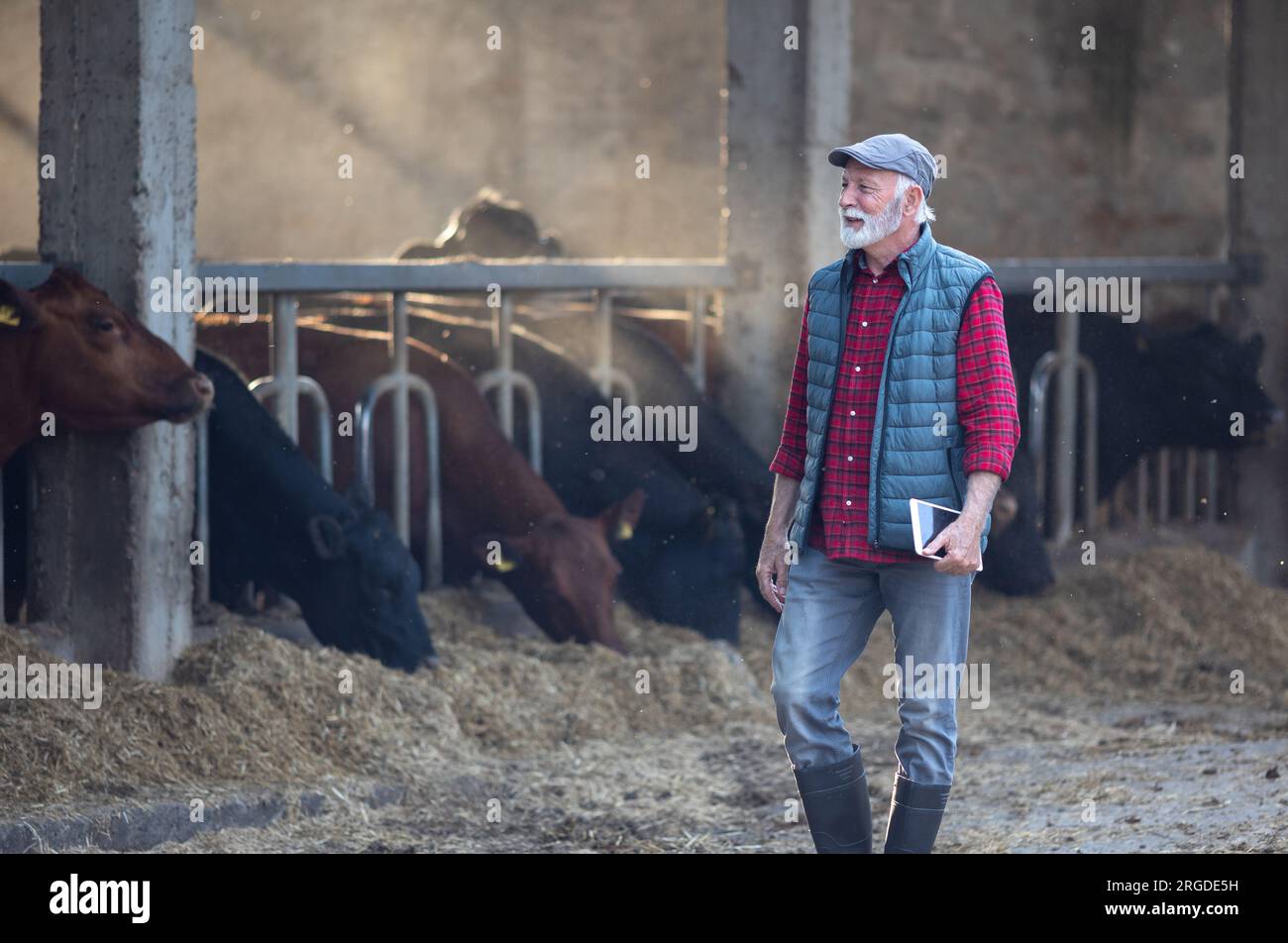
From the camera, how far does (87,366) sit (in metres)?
5.30

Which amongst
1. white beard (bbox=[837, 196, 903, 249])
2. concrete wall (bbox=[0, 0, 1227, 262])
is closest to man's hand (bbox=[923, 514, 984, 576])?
white beard (bbox=[837, 196, 903, 249])

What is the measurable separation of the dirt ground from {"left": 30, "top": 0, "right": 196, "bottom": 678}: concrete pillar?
26 centimetres

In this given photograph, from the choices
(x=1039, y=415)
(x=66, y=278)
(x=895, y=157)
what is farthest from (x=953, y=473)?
(x=1039, y=415)

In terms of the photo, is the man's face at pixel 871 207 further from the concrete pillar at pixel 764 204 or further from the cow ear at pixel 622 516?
the concrete pillar at pixel 764 204

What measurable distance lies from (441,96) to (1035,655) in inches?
368

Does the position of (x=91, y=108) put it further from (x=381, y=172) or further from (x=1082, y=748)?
(x=381, y=172)

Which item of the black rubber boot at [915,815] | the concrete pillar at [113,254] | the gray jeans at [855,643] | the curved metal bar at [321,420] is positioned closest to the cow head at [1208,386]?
the curved metal bar at [321,420]

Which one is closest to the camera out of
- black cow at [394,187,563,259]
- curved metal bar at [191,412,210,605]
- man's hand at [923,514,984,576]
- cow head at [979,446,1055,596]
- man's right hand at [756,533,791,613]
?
man's hand at [923,514,984,576]

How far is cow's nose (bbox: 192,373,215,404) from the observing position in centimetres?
529

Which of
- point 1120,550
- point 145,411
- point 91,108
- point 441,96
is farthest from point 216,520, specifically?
point 441,96

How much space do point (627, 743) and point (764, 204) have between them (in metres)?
2.58

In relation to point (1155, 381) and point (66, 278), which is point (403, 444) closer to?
point (66, 278)

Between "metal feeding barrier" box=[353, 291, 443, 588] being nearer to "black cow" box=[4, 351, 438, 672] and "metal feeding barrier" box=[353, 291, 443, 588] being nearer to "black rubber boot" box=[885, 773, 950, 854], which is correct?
"black cow" box=[4, 351, 438, 672]

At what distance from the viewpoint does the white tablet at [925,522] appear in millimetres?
3527
